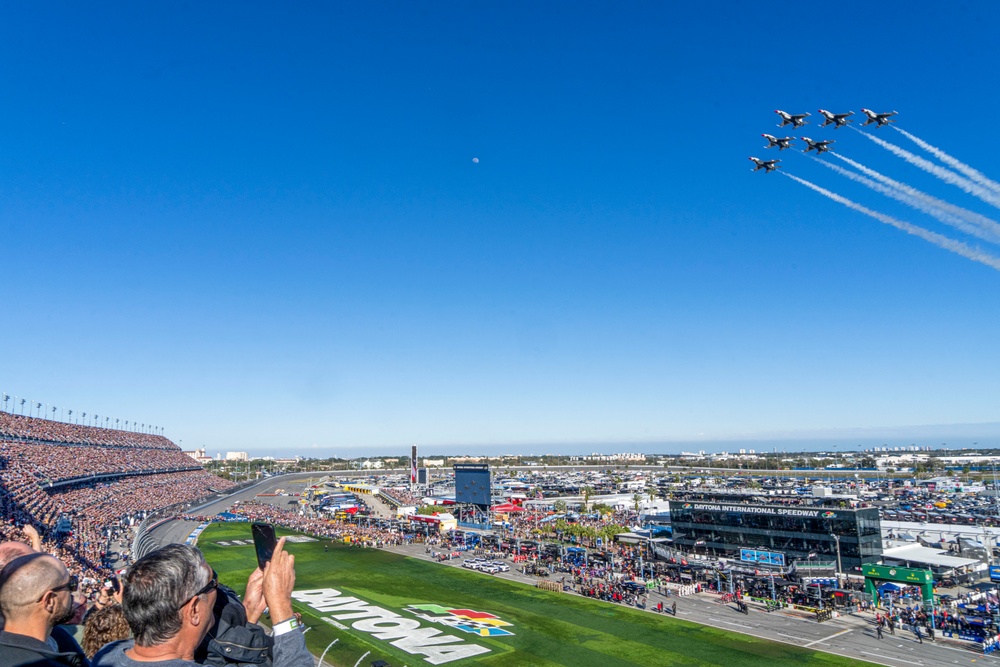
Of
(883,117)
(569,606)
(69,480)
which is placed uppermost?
(883,117)

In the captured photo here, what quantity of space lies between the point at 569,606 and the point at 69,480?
224 ft

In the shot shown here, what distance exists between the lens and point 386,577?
57094mm

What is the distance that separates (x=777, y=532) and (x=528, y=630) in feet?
98.6

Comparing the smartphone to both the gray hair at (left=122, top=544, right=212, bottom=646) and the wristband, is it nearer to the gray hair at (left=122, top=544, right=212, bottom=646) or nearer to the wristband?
the wristband

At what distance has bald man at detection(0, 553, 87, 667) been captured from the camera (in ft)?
12.2

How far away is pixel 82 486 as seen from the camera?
81.8 metres

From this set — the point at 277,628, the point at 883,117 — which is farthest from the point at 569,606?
the point at 277,628

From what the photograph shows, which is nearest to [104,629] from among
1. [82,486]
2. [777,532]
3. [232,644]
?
[232,644]

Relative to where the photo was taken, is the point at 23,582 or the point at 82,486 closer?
the point at 23,582

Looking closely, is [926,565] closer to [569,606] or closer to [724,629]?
[724,629]

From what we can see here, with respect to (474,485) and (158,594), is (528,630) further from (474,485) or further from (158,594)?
(474,485)

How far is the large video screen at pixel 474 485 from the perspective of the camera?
87250 millimetres

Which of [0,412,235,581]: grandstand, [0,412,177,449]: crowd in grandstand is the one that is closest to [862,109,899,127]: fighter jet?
[0,412,235,581]: grandstand

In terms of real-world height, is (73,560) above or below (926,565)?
above
